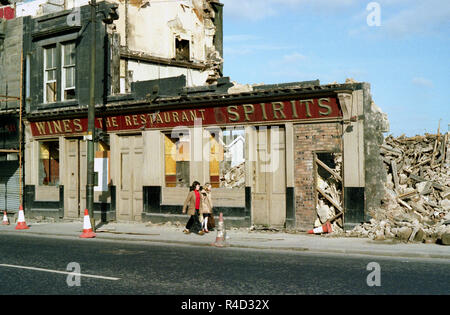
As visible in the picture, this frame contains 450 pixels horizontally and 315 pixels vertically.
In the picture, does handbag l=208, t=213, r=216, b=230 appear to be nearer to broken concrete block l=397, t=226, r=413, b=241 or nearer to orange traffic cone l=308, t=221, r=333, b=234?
orange traffic cone l=308, t=221, r=333, b=234

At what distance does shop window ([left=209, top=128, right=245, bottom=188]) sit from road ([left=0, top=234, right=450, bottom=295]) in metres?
6.40

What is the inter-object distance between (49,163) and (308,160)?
535 inches

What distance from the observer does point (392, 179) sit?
56.2 ft

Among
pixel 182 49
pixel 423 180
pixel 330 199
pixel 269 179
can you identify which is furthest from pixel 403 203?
pixel 182 49

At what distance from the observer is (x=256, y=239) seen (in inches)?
617

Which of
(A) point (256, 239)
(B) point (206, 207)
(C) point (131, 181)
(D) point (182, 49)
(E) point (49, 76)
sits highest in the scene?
(D) point (182, 49)

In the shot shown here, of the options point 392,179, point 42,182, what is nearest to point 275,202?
point 392,179

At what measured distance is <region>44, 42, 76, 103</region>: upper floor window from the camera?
2381 centimetres

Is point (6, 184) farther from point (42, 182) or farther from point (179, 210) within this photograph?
point (179, 210)

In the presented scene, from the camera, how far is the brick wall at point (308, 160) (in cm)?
1694

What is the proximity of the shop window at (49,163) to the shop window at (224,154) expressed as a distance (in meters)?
8.90

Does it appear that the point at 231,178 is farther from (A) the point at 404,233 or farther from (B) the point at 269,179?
(A) the point at 404,233

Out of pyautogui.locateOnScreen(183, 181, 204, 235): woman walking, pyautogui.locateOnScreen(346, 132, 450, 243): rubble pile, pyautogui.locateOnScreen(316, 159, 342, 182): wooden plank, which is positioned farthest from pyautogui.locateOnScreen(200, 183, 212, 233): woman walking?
pyautogui.locateOnScreen(346, 132, 450, 243): rubble pile

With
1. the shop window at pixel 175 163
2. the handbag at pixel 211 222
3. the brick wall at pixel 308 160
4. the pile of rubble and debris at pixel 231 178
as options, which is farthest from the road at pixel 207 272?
the shop window at pixel 175 163
